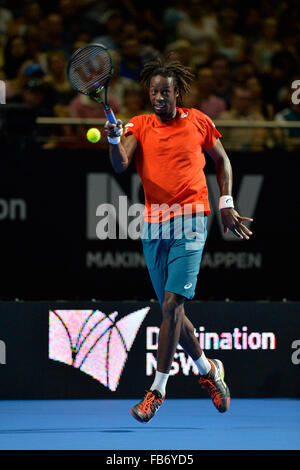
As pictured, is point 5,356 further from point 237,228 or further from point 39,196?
point 237,228

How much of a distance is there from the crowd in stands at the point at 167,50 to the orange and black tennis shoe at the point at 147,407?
348 centimetres

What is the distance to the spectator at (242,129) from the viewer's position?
8.56 meters

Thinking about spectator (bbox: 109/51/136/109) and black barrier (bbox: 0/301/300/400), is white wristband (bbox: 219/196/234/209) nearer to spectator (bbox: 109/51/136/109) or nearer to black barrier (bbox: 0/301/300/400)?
black barrier (bbox: 0/301/300/400)

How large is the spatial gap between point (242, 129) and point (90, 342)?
2.90 m

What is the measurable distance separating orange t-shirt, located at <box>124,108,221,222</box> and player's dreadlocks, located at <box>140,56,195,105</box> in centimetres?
20

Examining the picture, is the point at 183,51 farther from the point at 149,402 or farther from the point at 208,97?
the point at 149,402

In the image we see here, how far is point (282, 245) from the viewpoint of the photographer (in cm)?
841

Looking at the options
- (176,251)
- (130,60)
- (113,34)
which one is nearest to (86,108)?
(130,60)

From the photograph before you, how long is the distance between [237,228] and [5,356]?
2381 mm

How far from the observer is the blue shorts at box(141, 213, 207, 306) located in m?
5.62

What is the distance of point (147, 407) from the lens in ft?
18.0

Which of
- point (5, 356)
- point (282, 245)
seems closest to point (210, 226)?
point (282, 245)

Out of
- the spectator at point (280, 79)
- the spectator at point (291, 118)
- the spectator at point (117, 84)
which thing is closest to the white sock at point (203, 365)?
the spectator at point (291, 118)

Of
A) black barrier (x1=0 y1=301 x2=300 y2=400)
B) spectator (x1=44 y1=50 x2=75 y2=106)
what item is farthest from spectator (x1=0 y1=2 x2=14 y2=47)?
black barrier (x1=0 y1=301 x2=300 y2=400)
